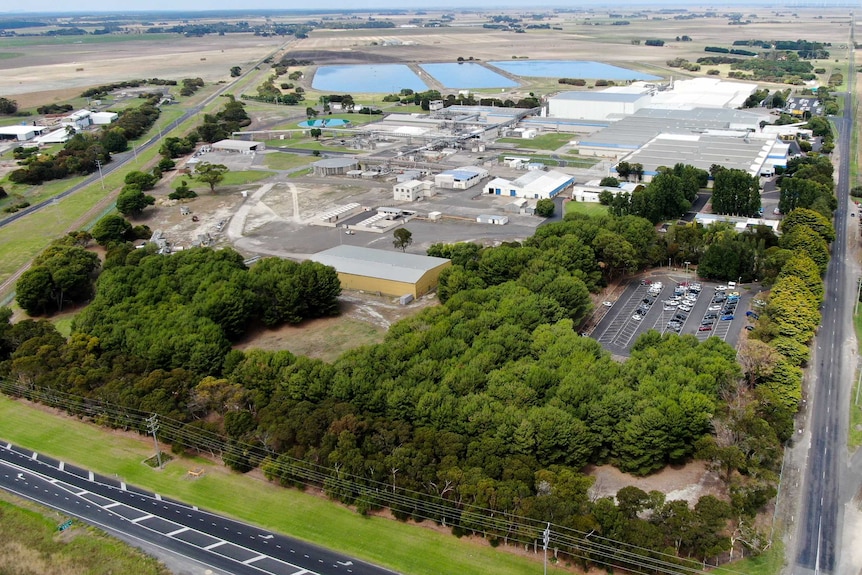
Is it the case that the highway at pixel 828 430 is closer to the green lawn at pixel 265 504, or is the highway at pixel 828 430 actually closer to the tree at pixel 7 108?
the green lawn at pixel 265 504

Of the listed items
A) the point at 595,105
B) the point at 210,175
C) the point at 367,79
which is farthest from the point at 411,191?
the point at 367,79

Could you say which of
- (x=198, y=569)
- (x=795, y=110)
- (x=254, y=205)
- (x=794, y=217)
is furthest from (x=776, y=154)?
(x=198, y=569)

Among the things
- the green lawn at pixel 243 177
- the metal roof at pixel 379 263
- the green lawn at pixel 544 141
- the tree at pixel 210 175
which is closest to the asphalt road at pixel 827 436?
the metal roof at pixel 379 263

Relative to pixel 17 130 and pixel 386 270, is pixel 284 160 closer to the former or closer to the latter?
pixel 17 130

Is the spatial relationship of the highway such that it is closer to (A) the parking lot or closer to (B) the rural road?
(B) the rural road

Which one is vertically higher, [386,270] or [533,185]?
[533,185]

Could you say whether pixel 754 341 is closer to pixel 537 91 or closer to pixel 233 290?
pixel 233 290
